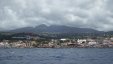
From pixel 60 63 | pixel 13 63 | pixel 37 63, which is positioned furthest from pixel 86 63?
pixel 13 63

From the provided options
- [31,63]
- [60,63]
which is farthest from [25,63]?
[60,63]

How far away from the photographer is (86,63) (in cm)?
8388

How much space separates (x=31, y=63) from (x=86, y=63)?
15.0 m

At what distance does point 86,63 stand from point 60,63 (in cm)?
698

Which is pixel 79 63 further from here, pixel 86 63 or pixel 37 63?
Result: pixel 37 63

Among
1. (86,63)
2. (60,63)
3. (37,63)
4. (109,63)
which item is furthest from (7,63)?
(109,63)

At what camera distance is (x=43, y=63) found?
86.5 meters

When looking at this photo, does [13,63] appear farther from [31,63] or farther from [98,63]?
[98,63]

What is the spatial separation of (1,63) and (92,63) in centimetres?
2465

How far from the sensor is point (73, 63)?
3319 inches

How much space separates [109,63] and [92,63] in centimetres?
462

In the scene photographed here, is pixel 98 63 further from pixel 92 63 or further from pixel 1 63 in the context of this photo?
pixel 1 63

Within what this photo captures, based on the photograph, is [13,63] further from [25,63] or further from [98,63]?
[98,63]

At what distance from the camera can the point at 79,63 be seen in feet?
277
